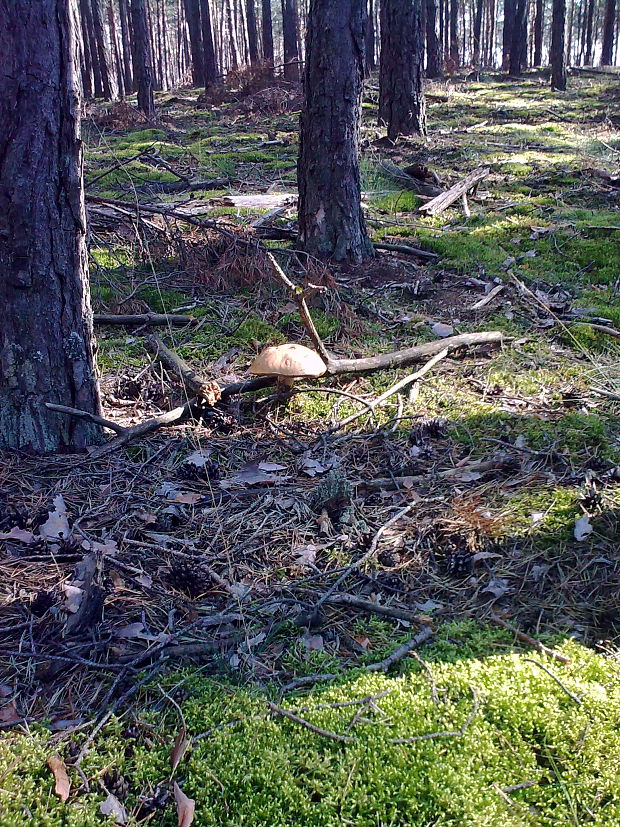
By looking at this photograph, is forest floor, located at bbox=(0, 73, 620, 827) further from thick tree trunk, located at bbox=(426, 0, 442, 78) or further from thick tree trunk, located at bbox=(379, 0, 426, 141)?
thick tree trunk, located at bbox=(426, 0, 442, 78)

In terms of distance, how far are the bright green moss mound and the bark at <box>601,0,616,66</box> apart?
1482 inches

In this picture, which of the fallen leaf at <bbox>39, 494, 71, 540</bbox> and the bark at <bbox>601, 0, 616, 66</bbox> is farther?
the bark at <bbox>601, 0, 616, 66</bbox>

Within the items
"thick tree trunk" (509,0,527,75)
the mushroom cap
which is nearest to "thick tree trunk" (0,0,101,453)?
the mushroom cap

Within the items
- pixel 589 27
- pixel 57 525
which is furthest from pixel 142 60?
pixel 589 27

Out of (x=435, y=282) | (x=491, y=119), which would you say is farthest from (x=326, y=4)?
(x=491, y=119)

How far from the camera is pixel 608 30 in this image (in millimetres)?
33969

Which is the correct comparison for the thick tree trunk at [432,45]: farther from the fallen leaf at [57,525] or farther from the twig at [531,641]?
the twig at [531,641]

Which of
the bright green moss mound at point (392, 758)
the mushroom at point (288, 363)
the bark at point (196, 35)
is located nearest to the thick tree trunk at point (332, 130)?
the mushroom at point (288, 363)

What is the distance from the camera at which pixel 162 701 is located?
2.37 meters

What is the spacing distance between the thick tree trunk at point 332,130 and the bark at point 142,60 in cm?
1327

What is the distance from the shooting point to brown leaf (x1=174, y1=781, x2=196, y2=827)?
196 cm

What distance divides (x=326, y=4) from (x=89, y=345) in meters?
4.32

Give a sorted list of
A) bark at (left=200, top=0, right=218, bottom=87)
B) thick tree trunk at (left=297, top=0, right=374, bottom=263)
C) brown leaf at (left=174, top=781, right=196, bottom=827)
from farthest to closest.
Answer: bark at (left=200, top=0, right=218, bottom=87), thick tree trunk at (left=297, top=0, right=374, bottom=263), brown leaf at (left=174, top=781, right=196, bottom=827)

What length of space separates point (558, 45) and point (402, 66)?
47.0ft
